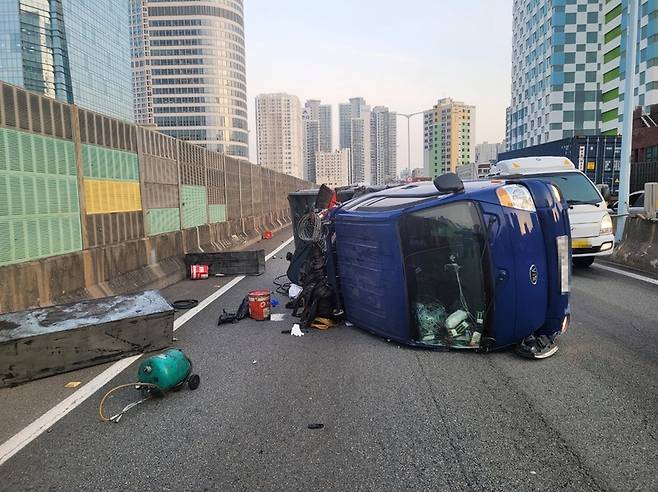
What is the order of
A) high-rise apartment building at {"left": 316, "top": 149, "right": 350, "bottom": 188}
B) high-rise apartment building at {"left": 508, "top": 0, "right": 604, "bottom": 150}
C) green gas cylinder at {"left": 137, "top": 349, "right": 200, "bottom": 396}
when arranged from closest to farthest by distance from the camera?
1. green gas cylinder at {"left": 137, "top": 349, "right": 200, "bottom": 396}
2. high-rise apartment building at {"left": 508, "top": 0, "right": 604, "bottom": 150}
3. high-rise apartment building at {"left": 316, "top": 149, "right": 350, "bottom": 188}

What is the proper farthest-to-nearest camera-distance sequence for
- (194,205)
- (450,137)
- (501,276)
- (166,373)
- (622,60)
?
1. (450,137)
2. (622,60)
3. (194,205)
4. (501,276)
5. (166,373)

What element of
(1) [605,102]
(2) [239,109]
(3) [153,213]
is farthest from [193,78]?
(3) [153,213]

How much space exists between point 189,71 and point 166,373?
186 m

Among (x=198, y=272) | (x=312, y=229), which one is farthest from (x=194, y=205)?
(x=312, y=229)

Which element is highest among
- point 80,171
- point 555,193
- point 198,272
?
point 80,171

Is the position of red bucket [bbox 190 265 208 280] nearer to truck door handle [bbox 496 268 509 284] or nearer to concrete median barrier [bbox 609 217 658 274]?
truck door handle [bbox 496 268 509 284]

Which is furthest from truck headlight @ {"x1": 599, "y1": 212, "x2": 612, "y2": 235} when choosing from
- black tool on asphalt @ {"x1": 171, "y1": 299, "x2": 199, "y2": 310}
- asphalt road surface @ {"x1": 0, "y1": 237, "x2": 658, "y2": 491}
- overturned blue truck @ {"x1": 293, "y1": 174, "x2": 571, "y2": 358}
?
black tool on asphalt @ {"x1": 171, "y1": 299, "x2": 199, "y2": 310}

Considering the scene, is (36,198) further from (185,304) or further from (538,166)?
(538,166)

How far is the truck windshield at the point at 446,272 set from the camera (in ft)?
16.5

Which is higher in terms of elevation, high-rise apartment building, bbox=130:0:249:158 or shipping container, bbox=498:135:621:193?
high-rise apartment building, bbox=130:0:249:158

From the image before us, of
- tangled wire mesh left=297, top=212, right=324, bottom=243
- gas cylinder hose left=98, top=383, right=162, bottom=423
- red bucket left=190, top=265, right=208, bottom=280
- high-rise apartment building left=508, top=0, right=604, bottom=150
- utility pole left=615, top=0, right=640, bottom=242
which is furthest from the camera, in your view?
high-rise apartment building left=508, top=0, right=604, bottom=150

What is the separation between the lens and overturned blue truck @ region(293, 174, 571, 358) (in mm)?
4969

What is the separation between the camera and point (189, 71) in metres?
174

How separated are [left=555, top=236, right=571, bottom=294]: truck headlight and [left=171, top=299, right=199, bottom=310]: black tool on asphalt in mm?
5508
